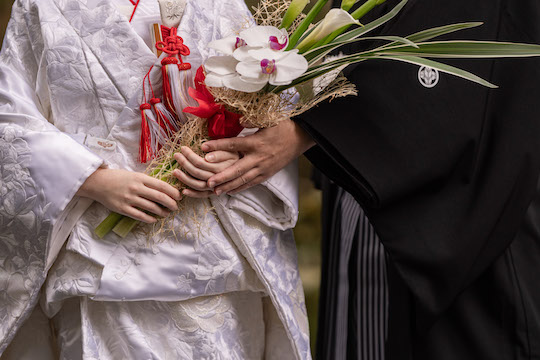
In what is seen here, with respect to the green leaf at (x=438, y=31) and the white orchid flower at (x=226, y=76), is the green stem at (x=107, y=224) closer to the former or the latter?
the white orchid flower at (x=226, y=76)

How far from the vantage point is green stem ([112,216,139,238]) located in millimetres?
975

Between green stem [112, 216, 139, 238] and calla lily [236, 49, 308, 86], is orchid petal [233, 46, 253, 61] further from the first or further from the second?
green stem [112, 216, 139, 238]

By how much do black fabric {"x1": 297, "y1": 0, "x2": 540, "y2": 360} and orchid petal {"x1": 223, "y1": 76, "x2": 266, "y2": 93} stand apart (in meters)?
0.20

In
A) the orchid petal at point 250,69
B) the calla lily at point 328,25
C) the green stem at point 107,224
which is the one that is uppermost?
the calla lily at point 328,25

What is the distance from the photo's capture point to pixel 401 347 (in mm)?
1174

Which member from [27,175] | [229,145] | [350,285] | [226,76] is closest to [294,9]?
[226,76]

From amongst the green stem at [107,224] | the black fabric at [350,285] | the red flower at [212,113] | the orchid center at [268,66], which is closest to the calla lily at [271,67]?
the orchid center at [268,66]

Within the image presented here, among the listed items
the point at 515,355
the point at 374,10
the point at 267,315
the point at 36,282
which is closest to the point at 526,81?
the point at 374,10

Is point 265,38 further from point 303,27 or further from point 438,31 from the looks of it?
point 438,31

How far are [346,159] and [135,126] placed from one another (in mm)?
360

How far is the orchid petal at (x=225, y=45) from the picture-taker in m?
0.88

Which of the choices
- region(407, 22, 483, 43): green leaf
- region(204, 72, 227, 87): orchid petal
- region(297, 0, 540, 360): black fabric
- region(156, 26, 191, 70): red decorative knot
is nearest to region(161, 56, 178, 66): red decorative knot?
region(156, 26, 191, 70): red decorative knot

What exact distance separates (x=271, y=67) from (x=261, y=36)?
56mm

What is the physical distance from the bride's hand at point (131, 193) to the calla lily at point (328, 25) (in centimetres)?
31
